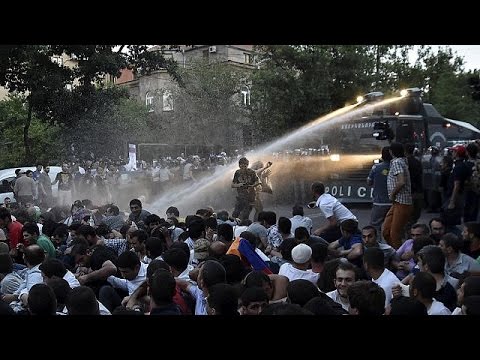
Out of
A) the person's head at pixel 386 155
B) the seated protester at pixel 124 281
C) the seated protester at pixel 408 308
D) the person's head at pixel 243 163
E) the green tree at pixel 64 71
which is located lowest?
the seated protester at pixel 124 281

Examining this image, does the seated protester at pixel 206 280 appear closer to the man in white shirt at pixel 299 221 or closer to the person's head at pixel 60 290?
the person's head at pixel 60 290

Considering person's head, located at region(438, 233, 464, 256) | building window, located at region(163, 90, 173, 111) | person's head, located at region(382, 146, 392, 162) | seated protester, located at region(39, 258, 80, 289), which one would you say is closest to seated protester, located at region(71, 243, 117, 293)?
seated protester, located at region(39, 258, 80, 289)

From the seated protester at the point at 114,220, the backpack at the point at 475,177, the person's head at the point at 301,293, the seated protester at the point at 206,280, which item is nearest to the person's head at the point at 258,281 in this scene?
the seated protester at the point at 206,280

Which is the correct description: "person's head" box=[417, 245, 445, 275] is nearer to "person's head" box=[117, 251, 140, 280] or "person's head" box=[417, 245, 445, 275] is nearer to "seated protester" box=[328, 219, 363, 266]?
"seated protester" box=[328, 219, 363, 266]

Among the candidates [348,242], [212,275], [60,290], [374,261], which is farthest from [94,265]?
[348,242]

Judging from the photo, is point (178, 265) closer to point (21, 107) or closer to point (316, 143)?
point (316, 143)

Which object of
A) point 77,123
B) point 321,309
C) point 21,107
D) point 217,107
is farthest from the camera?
point 217,107

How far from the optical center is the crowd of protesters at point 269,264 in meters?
3.90

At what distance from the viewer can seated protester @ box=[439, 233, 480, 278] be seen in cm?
520

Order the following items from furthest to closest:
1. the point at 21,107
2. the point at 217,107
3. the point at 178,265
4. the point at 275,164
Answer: the point at 217,107 → the point at 21,107 → the point at 275,164 → the point at 178,265

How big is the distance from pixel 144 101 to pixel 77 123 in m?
9.22

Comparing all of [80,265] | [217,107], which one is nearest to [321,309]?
[80,265]

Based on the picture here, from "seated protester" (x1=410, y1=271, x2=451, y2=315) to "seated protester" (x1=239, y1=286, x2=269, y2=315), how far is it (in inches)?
39.3
